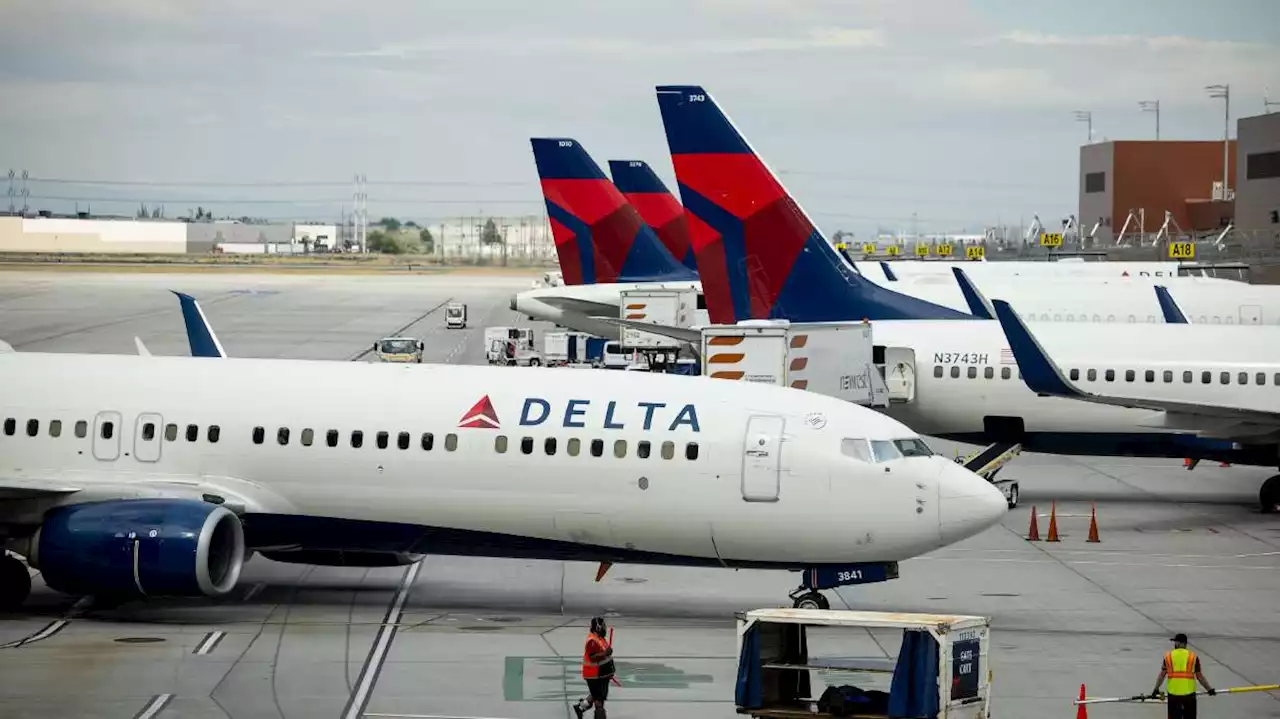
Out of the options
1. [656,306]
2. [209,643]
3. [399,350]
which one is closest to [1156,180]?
[399,350]

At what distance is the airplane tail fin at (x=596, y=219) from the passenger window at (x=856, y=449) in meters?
39.7

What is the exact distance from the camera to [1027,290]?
195 ft

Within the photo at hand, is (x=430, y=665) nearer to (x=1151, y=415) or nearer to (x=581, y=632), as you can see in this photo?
(x=581, y=632)

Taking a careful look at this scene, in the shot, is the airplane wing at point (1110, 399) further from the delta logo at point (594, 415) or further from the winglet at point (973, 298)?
the delta logo at point (594, 415)

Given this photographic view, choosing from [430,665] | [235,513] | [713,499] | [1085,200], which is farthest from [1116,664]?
[1085,200]

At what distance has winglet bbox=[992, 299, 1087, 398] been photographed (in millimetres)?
35531

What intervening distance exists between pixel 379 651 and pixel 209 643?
2.35 metres

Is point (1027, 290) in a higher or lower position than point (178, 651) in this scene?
higher

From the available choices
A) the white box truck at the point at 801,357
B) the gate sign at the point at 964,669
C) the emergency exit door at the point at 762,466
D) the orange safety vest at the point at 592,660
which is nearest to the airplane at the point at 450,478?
the emergency exit door at the point at 762,466

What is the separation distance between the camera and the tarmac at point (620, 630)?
837 inches

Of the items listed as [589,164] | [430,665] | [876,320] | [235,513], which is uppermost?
[589,164]

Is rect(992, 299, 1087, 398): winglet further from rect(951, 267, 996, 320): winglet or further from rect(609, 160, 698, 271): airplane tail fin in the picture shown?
rect(609, 160, 698, 271): airplane tail fin

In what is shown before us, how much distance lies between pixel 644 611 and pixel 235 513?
6179mm

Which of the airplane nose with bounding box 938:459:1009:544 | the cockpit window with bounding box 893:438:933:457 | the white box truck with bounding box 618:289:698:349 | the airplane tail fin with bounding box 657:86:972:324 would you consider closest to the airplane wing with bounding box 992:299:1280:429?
the airplane tail fin with bounding box 657:86:972:324
